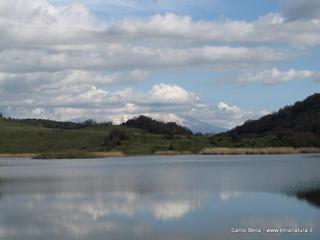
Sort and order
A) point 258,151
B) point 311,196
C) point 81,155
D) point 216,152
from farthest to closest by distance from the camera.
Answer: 1. point 81,155
2. point 216,152
3. point 258,151
4. point 311,196

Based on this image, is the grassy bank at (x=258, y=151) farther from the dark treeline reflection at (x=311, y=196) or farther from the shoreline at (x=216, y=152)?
the dark treeline reflection at (x=311, y=196)

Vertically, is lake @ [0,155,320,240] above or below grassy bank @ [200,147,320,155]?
below

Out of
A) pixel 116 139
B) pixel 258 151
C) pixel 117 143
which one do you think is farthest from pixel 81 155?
pixel 258 151

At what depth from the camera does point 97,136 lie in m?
194

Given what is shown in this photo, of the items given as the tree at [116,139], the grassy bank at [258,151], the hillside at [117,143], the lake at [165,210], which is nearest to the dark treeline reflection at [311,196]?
the lake at [165,210]

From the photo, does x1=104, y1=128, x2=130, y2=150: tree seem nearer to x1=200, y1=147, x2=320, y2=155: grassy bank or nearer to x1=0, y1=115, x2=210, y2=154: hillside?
x1=0, y1=115, x2=210, y2=154: hillside

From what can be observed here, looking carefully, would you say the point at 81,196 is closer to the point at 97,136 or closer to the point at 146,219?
the point at 146,219

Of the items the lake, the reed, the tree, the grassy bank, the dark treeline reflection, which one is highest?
the tree

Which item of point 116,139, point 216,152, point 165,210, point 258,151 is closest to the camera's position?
point 165,210

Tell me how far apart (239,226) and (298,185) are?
20.2 m

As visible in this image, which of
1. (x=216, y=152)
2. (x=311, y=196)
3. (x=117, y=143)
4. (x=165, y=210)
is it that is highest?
(x=117, y=143)

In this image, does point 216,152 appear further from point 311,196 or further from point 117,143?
point 311,196

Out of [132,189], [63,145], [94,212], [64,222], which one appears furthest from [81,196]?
[63,145]

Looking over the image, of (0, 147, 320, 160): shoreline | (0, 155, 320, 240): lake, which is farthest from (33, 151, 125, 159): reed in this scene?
(0, 155, 320, 240): lake
